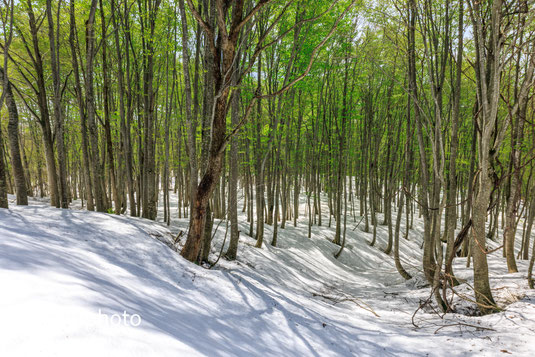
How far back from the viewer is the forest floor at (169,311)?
149 centimetres

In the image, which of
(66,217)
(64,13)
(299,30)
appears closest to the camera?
(66,217)

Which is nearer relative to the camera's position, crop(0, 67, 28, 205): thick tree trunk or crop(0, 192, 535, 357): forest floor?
crop(0, 192, 535, 357): forest floor

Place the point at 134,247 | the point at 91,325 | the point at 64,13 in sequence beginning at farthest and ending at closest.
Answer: the point at 64,13 < the point at 134,247 < the point at 91,325

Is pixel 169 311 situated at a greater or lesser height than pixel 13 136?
lesser

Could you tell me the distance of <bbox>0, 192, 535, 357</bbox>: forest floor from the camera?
1.49 m

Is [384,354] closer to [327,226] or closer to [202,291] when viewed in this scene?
[202,291]

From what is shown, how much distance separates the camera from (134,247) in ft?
13.6

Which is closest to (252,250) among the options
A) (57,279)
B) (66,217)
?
(66,217)

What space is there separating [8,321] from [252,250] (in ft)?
25.5

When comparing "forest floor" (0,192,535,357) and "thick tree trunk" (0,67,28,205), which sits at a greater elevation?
"thick tree trunk" (0,67,28,205)

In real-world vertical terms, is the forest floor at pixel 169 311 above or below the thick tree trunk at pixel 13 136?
below

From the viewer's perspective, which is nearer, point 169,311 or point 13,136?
point 169,311

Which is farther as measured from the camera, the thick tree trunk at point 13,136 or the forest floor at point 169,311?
the thick tree trunk at point 13,136

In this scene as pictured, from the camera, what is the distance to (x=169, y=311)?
2.52m
